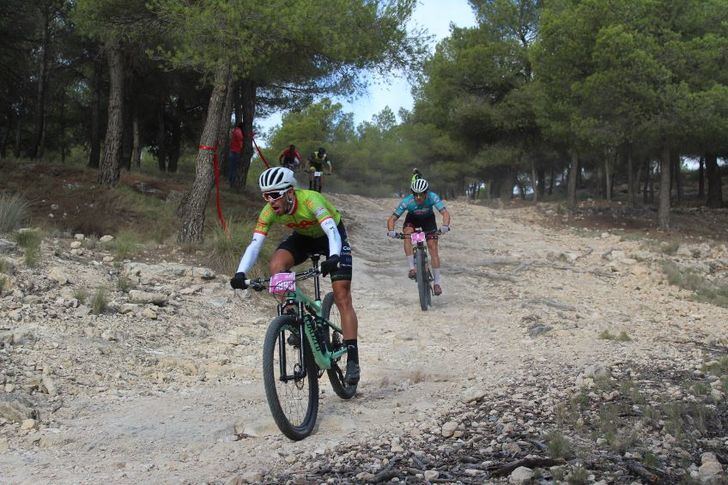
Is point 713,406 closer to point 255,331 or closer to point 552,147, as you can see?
point 255,331

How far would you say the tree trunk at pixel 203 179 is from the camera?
10914mm

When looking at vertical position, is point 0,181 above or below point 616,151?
below

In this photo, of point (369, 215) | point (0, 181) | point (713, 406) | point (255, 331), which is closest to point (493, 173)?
point (369, 215)

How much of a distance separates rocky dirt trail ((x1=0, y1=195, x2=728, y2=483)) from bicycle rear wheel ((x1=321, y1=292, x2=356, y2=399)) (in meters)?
0.11

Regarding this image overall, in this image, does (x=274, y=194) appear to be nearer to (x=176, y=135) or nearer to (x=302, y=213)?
(x=302, y=213)

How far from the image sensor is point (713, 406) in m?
4.55

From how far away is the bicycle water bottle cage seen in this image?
4.47 metres

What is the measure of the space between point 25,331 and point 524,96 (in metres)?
23.9

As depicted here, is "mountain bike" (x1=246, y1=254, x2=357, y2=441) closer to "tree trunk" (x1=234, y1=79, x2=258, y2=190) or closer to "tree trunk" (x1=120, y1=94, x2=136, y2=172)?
"tree trunk" (x1=234, y1=79, x2=258, y2=190)

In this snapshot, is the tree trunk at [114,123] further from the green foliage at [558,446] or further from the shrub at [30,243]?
the green foliage at [558,446]

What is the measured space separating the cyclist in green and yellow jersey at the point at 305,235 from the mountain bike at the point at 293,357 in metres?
0.28

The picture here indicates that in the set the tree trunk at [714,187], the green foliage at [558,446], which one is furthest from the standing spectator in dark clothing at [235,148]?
the tree trunk at [714,187]

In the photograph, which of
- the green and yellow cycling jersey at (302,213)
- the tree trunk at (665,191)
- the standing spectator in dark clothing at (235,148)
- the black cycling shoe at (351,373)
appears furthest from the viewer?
the tree trunk at (665,191)

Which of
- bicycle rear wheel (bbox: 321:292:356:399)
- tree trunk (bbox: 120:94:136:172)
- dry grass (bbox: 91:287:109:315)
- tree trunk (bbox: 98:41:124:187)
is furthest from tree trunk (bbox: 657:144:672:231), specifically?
dry grass (bbox: 91:287:109:315)
